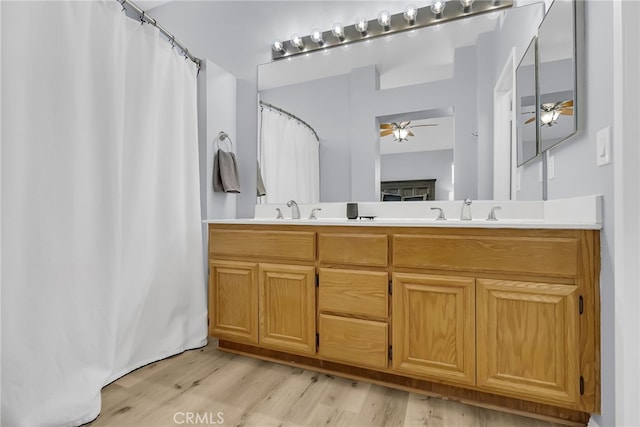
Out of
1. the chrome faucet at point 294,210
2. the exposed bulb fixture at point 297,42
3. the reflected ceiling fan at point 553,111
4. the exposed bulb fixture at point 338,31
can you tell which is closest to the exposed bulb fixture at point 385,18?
the exposed bulb fixture at point 338,31

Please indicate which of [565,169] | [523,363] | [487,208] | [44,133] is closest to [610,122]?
[565,169]

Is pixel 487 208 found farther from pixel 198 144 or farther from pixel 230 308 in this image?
pixel 198 144

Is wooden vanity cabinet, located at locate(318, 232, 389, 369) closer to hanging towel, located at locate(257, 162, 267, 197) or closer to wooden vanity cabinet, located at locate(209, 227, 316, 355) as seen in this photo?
wooden vanity cabinet, located at locate(209, 227, 316, 355)

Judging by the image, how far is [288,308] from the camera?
177cm

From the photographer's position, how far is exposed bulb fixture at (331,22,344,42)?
2.22 m

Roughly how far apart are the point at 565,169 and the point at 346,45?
5.12 feet

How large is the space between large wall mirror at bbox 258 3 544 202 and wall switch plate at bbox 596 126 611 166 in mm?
689

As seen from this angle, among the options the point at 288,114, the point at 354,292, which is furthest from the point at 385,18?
the point at 354,292

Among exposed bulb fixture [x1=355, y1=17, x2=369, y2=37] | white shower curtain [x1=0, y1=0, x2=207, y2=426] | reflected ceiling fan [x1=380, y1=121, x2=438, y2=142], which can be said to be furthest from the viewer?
exposed bulb fixture [x1=355, y1=17, x2=369, y2=37]

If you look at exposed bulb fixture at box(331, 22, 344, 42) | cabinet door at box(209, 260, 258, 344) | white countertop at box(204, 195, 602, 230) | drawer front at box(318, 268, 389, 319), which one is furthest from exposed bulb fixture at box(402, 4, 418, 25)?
cabinet door at box(209, 260, 258, 344)

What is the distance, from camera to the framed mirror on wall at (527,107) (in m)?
1.65

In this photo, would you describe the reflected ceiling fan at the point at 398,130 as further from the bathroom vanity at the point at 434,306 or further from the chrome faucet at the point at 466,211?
the bathroom vanity at the point at 434,306

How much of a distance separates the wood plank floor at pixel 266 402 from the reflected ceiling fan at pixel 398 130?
146cm

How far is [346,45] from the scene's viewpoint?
87.7 inches
